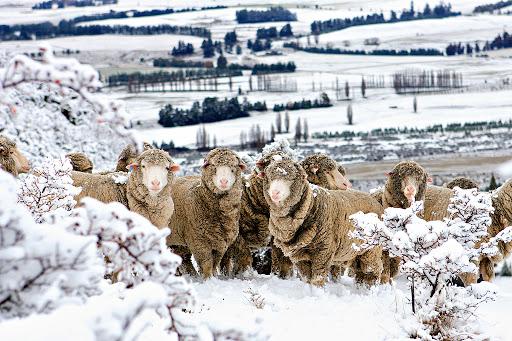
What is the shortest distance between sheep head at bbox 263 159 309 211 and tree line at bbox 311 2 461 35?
301 feet

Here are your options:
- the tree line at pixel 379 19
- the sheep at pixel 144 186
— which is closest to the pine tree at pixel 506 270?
the sheep at pixel 144 186

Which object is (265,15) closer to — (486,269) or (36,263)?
(486,269)

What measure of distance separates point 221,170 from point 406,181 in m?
1.94

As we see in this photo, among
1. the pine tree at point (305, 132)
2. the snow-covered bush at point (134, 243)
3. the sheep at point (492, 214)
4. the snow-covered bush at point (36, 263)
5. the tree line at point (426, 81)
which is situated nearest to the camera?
the snow-covered bush at point (36, 263)

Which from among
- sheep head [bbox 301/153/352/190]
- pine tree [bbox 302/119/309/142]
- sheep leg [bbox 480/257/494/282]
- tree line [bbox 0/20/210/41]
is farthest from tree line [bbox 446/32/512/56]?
sheep leg [bbox 480/257/494/282]

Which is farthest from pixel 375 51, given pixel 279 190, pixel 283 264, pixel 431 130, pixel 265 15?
pixel 279 190

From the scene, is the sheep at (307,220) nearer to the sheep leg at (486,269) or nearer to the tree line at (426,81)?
the sheep leg at (486,269)

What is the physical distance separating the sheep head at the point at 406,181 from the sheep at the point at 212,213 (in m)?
1.62

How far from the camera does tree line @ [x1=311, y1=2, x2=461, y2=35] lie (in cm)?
9962

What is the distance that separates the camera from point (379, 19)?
10288 centimetres

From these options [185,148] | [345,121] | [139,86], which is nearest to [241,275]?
[185,148]

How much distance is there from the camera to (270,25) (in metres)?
100

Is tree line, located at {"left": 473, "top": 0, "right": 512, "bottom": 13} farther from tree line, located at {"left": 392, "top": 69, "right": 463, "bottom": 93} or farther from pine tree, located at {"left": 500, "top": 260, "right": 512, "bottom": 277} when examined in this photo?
pine tree, located at {"left": 500, "top": 260, "right": 512, "bottom": 277}

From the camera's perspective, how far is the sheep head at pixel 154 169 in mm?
6297
